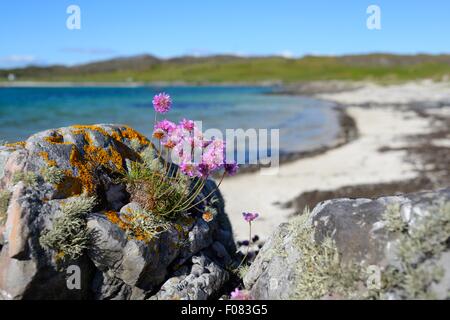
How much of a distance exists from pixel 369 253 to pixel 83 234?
3.29 m

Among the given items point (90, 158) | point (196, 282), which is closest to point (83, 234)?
point (90, 158)

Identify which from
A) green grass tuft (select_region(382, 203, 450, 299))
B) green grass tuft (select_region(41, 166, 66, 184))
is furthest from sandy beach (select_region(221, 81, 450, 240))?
green grass tuft (select_region(382, 203, 450, 299))

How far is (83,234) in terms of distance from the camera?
16.6 feet

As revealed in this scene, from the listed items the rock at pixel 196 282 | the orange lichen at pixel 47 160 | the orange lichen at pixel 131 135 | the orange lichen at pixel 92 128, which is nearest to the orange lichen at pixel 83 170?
the orange lichen at pixel 47 160

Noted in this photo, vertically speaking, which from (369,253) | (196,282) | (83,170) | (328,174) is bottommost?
(328,174)

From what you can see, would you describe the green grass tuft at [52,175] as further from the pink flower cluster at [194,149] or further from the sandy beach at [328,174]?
the sandy beach at [328,174]

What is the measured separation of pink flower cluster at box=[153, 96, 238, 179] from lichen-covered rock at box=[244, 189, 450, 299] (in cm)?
143

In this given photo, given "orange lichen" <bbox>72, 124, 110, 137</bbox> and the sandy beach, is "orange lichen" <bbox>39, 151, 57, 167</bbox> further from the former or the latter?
Answer: the sandy beach

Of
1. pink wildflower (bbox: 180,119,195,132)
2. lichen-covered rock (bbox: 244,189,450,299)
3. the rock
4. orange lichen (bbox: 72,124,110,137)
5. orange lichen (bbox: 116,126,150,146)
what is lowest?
the rock

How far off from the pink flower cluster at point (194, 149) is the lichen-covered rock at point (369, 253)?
4.69ft

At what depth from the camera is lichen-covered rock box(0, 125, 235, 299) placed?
477cm

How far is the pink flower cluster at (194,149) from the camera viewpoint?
5.65m

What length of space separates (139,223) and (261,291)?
1788mm

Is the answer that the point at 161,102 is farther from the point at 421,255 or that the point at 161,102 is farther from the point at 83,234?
the point at 421,255
